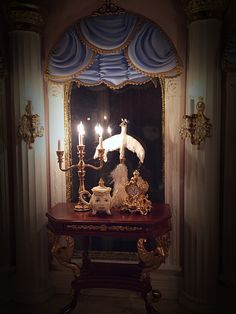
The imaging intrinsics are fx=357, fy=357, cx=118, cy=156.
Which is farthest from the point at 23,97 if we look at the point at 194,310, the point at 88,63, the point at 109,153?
the point at 194,310

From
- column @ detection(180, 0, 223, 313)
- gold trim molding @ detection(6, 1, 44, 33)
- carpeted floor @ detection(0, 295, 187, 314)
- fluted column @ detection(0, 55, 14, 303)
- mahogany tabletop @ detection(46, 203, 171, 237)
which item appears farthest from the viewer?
fluted column @ detection(0, 55, 14, 303)

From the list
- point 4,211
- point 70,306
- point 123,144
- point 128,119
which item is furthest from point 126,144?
point 70,306

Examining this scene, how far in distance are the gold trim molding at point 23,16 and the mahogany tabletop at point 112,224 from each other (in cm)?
157

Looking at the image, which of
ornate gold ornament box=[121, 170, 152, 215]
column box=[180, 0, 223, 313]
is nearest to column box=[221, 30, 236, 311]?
column box=[180, 0, 223, 313]

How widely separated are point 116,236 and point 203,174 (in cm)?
85

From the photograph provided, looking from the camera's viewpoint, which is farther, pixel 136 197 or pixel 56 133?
pixel 56 133

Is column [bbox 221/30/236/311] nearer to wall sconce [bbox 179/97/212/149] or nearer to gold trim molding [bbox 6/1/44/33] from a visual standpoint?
wall sconce [bbox 179/97/212/149]

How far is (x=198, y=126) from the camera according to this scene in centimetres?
282

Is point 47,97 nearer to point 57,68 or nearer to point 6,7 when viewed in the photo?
point 57,68

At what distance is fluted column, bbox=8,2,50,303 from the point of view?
9.89ft

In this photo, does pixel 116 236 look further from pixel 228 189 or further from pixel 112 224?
pixel 228 189

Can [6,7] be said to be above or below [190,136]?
above

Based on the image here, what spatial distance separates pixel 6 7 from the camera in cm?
291

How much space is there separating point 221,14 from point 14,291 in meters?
2.97
